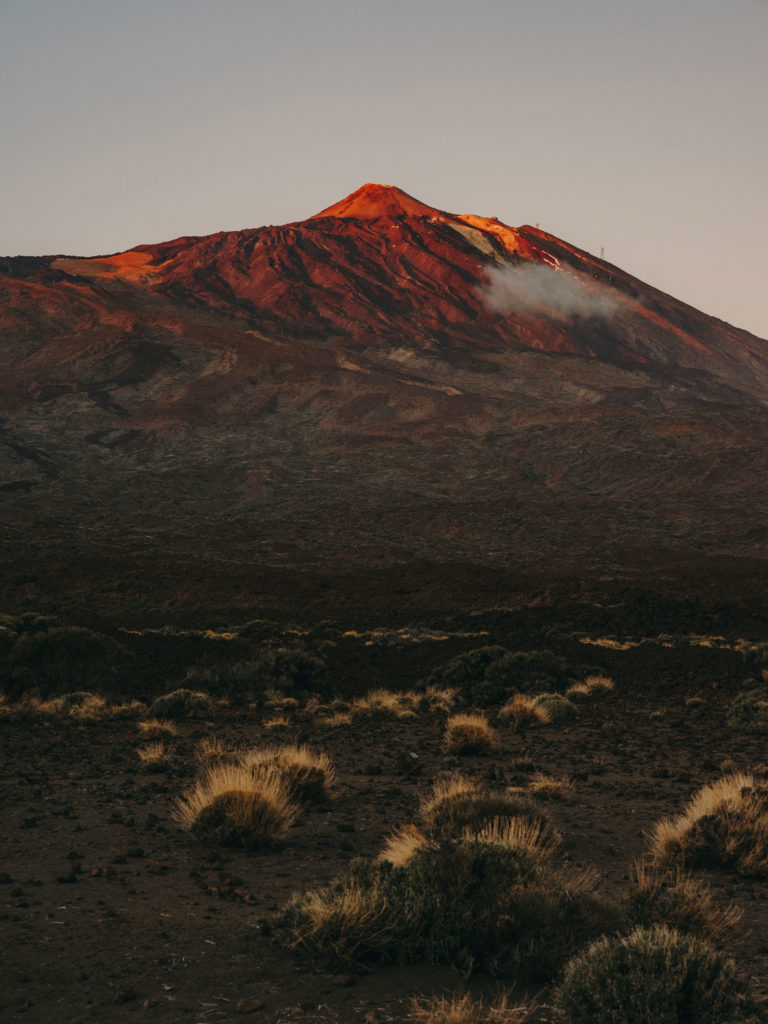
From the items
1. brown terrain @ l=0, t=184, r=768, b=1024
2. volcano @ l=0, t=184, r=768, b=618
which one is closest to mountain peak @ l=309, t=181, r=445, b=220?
volcano @ l=0, t=184, r=768, b=618

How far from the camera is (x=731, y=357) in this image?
162 metres

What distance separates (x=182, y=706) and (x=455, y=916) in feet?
41.6

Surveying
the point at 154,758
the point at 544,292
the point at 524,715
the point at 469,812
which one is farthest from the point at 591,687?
the point at 544,292

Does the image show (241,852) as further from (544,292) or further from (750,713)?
(544,292)

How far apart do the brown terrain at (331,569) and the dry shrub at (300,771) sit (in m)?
0.49

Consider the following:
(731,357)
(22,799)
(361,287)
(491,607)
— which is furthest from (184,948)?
(731,357)

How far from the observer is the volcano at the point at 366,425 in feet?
165

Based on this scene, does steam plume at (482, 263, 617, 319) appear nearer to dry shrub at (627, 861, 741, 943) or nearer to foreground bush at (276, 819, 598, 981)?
dry shrub at (627, 861, 741, 943)

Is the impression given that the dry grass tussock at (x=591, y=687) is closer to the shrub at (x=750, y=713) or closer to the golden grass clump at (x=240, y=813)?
the shrub at (x=750, y=713)

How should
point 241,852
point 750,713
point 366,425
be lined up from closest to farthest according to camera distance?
point 241,852 < point 750,713 < point 366,425

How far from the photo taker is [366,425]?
317 feet

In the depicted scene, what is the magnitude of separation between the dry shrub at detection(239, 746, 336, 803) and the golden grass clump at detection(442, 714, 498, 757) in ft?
11.1

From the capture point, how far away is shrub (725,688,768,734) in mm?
15578

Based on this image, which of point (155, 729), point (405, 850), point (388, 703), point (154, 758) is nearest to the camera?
point (405, 850)
